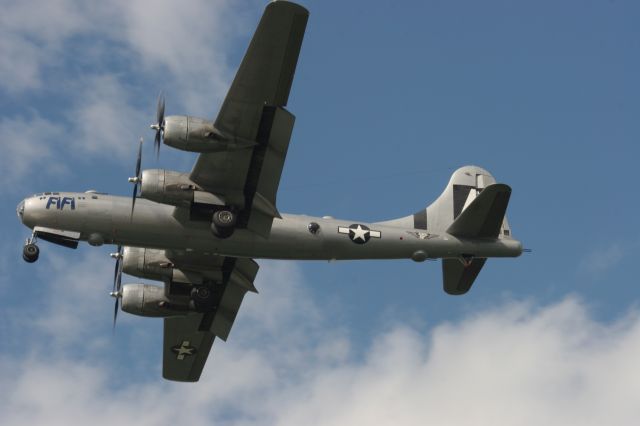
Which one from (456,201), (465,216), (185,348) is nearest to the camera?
(465,216)

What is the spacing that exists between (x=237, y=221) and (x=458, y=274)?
383 inches

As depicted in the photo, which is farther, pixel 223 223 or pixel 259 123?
pixel 223 223

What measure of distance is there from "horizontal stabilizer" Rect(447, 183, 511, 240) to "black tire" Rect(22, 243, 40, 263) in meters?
15.6

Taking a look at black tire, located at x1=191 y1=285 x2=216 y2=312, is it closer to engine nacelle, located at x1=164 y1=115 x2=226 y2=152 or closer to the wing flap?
the wing flap

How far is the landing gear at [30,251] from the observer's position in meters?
37.7

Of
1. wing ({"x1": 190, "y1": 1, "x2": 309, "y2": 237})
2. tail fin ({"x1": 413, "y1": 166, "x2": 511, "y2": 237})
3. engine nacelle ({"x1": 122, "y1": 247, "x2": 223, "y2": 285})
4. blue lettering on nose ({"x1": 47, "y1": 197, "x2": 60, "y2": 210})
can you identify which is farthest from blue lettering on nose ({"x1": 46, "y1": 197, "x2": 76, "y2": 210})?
tail fin ({"x1": 413, "y1": 166, "x2": 511, "y2": 237})

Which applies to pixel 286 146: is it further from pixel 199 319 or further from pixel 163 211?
pixel 199 319

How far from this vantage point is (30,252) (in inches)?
1486

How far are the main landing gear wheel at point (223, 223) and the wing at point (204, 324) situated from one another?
4963 mm

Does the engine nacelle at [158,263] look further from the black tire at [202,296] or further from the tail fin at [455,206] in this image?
the tail fin at [455,206]

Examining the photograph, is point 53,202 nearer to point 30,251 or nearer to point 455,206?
point 30,251

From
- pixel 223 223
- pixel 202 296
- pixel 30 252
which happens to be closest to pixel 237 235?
pixel 223 223

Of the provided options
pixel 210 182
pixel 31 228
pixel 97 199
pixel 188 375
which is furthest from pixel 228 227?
pixel 188 375

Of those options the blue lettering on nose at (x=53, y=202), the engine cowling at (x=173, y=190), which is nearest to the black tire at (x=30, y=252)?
the blue lettering on nose at (x=53, y=202)
